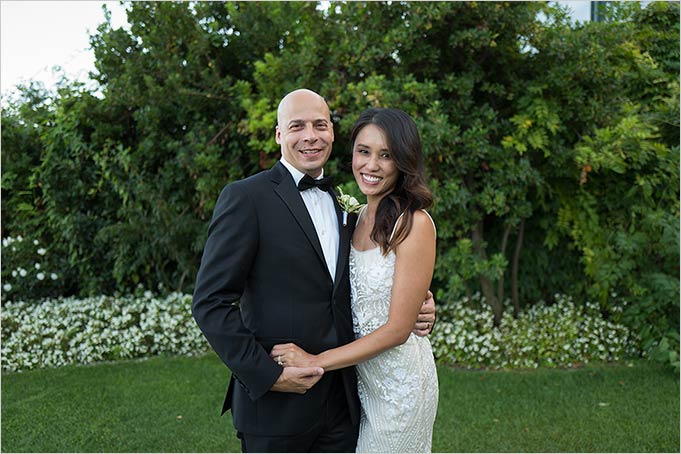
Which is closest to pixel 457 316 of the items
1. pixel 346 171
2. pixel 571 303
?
pixel 571 303

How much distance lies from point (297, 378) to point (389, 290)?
481 mm

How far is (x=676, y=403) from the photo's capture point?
4.64m

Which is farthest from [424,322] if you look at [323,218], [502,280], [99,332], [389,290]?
[99,332]

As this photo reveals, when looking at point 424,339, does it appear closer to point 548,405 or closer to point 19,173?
point 548,405

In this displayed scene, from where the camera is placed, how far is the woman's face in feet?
7.66

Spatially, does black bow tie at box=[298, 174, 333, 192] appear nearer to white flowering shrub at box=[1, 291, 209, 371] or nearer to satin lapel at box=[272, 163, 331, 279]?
satin lapel at box=[272, 163, 331, 279]

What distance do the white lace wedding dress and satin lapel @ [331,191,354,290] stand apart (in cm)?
7

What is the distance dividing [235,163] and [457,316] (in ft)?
8.59

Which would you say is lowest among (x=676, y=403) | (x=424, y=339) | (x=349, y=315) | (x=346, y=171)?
(x=676, y=403)

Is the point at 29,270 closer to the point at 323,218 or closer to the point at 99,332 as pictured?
the point at 99,332

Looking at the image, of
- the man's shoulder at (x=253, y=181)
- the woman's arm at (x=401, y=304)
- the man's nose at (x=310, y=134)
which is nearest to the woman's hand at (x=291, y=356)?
the woman's arm at (x=401, y=304)

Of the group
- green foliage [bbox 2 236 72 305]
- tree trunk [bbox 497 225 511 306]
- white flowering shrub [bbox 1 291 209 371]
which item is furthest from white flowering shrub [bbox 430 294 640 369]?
green foliage [bbox 2 236 72 305]

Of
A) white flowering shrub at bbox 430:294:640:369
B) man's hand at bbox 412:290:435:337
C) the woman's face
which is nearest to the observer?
the woman's face

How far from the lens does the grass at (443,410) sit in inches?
163
